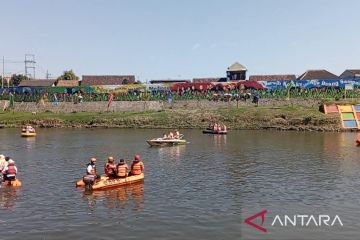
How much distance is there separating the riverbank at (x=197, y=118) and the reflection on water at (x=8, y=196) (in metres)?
53.3

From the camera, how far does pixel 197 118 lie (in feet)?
275

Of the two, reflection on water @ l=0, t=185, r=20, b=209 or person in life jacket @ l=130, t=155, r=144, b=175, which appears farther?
person in life jacket @ l=130, t=155, r=144, b=175

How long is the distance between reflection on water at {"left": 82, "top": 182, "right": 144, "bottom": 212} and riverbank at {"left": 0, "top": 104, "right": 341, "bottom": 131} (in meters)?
51.7

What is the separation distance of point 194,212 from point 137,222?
3409 millimetres

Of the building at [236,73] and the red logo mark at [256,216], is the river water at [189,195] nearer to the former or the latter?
the red logo mark at [256,216]

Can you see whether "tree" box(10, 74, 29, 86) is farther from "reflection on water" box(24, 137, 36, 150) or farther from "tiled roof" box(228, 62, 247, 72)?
"reflection on water" box(24, 137, 36, 150)

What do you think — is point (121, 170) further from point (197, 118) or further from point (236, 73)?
point (236, 73)

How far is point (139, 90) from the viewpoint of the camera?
102m

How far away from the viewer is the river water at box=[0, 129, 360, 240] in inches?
837

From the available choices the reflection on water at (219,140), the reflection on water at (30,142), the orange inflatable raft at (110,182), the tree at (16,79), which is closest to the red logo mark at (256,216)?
the orange inflatable raft at (110,182)

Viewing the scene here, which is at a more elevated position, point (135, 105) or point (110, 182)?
point (135, 105)

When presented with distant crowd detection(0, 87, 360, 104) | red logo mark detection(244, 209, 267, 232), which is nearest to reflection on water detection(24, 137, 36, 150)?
Result: distant crowd detection(0, 87, 360, 104)

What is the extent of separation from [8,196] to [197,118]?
2279 inches

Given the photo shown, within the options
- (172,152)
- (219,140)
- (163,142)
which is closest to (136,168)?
(172,152)
